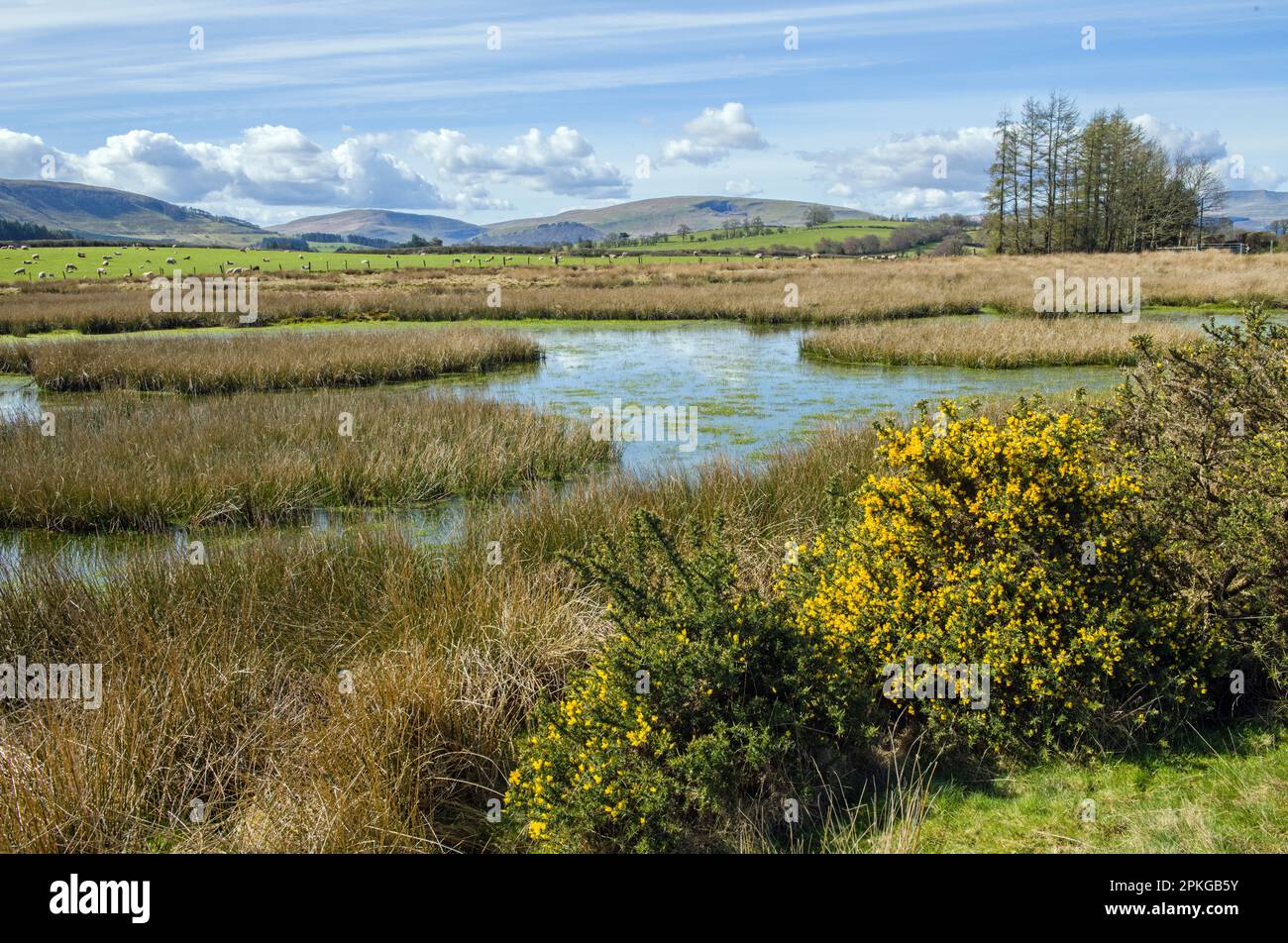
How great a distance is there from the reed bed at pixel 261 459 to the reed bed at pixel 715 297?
18.7m

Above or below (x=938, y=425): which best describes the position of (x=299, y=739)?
below

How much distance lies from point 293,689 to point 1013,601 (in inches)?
170

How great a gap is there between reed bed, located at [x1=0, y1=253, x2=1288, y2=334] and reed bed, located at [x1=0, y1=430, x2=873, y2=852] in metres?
25.9

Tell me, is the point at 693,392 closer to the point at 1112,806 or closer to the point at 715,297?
the point at 1112,806

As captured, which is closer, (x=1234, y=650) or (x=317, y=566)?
(x=1234, y=650)

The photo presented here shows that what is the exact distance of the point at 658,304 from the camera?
36.4 meters

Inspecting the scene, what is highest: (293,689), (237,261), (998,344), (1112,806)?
(237,261)

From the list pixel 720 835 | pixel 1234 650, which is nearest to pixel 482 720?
pixel 720 835

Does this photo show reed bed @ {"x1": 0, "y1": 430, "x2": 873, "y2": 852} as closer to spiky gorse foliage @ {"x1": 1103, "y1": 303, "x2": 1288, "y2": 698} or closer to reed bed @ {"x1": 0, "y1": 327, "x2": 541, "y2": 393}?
spiky gorse foliage @ {"x1": 1103, "y1": 303, "x2": 1288, "y2": 698}

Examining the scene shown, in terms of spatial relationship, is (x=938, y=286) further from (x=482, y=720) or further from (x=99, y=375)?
(x=482, y=720)

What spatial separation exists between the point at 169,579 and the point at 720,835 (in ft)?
16.9

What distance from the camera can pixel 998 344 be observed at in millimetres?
21562

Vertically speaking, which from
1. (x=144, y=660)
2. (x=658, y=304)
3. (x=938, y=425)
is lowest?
(x=144, y=660)

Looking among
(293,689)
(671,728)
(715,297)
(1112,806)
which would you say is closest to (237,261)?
(715,297)
